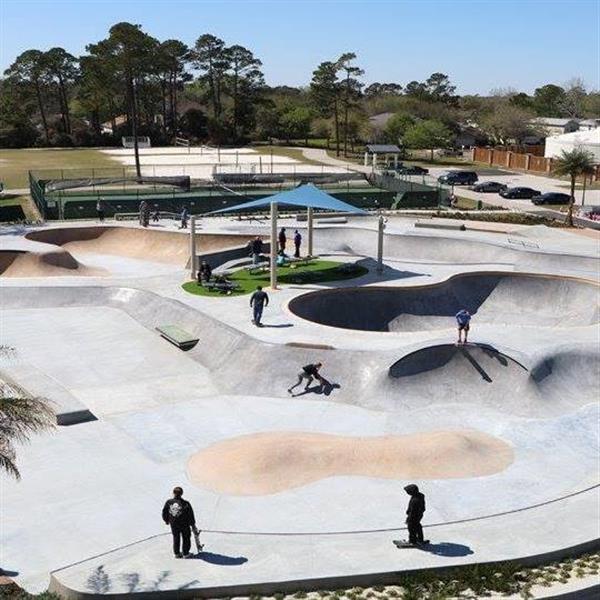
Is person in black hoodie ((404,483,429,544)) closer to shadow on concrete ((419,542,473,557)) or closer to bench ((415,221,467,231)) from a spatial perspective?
shadow on concrete ((419,542,473,557))

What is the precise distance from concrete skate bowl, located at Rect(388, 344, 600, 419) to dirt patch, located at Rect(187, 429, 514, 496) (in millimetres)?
2645

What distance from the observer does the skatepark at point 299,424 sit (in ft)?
40.9

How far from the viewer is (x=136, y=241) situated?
39.0 metres

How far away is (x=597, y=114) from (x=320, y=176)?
98650 millimetres

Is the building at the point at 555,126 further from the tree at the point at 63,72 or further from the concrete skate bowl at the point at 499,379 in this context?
the concrete skate bowl at the point at 499,379

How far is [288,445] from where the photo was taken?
1691 cm

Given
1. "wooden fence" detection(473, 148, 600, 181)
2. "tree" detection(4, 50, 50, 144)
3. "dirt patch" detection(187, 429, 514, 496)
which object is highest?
"tree" detection(4, 50, 50, 144)

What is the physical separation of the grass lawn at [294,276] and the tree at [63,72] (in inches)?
Answer: 3024

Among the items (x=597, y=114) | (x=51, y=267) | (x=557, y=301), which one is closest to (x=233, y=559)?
(x=557, y=301)

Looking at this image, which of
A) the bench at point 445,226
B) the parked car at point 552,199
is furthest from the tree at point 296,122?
the bench at point 445,226

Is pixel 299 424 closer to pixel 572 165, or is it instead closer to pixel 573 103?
pixel 572 165

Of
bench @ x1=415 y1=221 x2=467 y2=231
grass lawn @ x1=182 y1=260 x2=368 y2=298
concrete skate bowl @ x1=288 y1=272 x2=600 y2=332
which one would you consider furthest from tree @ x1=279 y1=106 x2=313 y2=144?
concrete skate bowl @ x1=288 y1=272 x2=600 y2=332

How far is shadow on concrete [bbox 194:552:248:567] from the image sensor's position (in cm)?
1188

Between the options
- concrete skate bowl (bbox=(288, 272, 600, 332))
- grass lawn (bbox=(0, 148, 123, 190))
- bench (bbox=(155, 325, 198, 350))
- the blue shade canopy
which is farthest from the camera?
grass lawn (bbox=(0, 148, 123, 190))
